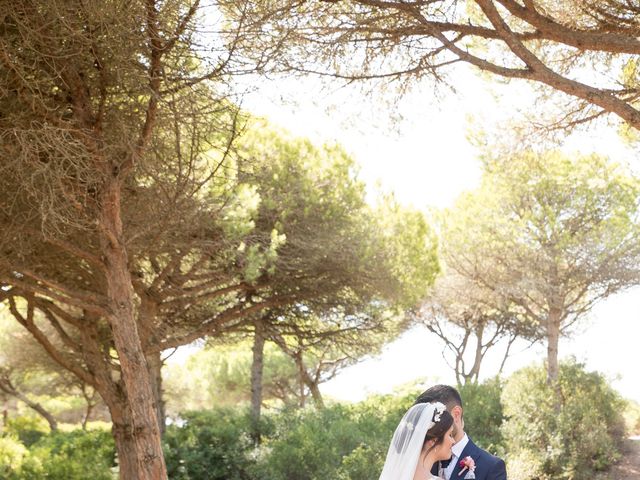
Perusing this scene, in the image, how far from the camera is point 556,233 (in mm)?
14633

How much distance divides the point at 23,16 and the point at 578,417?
34.1 feet

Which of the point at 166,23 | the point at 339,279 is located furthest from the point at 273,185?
the point at 166,23


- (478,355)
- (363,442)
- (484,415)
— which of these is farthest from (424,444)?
(478,355)

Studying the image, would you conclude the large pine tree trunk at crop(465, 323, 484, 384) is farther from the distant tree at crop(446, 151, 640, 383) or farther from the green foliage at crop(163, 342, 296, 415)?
the distant tree at crop(446, 151, 640, 383)

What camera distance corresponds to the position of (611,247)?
1438cm

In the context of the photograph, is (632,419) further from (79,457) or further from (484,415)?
(79,457)

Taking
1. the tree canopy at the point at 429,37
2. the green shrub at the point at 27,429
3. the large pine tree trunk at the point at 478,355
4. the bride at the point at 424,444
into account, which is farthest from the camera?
the large pine tree trunk at the point at 478,355

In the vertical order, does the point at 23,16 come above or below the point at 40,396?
below

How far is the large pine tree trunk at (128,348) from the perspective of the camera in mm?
6184

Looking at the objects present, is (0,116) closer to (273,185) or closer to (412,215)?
(273,185)

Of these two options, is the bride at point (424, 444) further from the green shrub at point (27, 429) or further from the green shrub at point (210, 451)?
the green shrub at point (27, 429)

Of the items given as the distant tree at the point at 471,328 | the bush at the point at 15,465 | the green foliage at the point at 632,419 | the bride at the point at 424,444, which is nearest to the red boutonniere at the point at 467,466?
the bride at the point at 424,444

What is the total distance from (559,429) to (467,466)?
369 inches

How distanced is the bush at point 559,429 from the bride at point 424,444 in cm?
893
